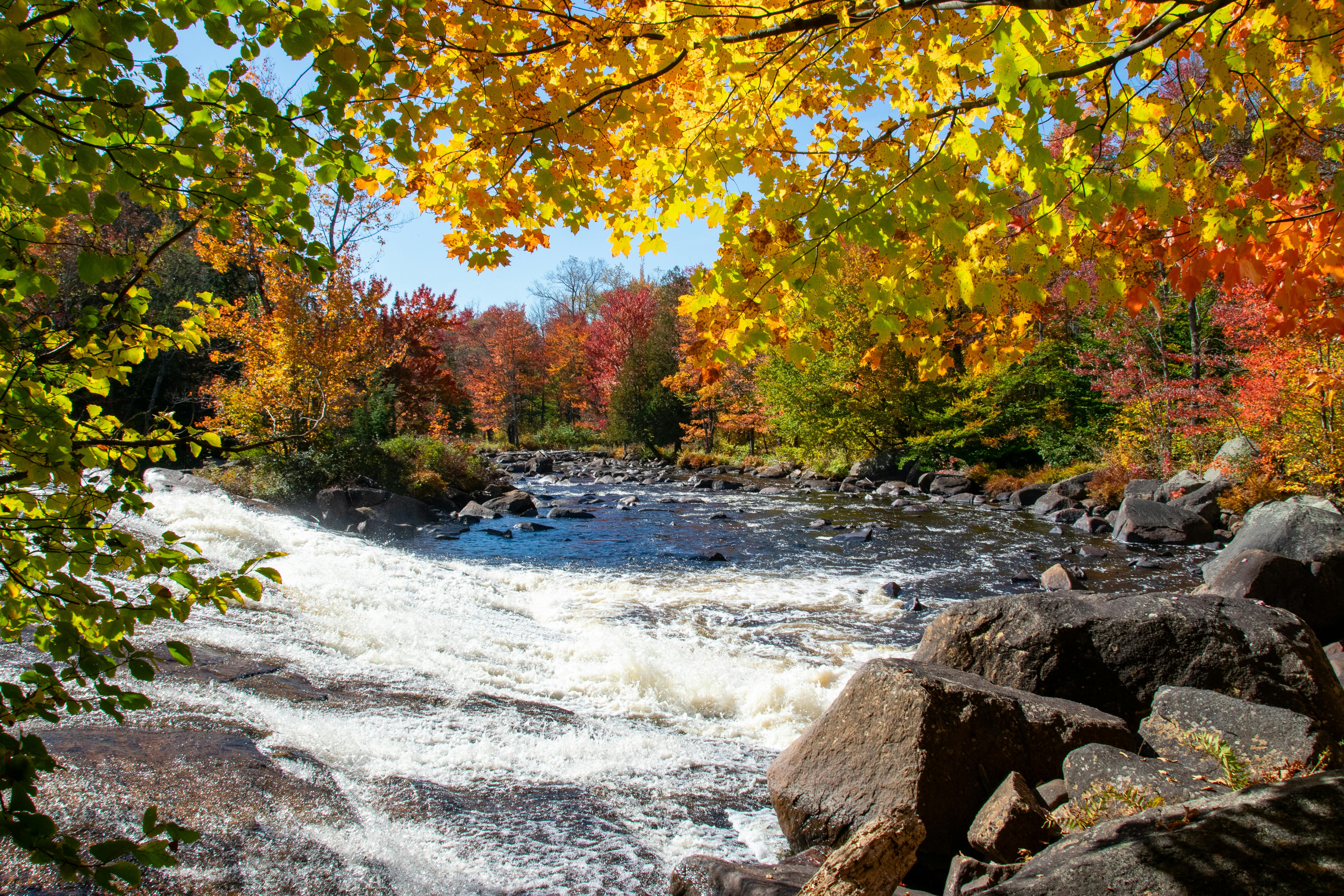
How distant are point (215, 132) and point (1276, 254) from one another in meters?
4.25

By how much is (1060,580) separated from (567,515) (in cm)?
1015

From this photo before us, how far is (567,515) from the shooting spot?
15.6 meters

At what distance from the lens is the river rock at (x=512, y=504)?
51.9ft

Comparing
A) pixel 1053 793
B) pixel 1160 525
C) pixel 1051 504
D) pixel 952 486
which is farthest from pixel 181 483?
pixel 952 486

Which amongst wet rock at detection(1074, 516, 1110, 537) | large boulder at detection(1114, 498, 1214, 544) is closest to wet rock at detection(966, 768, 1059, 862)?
large boulder at detection(1114, 498, 1214, 544)

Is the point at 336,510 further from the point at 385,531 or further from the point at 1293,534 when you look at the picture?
the point at 1293,534

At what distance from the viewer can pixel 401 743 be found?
4.09m

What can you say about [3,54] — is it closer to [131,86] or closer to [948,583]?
[131,86]

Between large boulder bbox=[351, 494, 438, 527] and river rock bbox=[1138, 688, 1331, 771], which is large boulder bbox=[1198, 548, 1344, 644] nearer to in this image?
river rock bbox=[1138, 688, 1331, 771]

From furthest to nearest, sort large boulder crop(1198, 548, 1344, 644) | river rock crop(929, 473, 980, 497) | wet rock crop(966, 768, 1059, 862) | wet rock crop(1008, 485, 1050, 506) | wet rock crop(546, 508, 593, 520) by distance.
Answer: river rock crop(929, 473, 980, 497) → wet rock crop(1008, 485, 1050, 506) → wet rock crop(546, 508, 593, 520) → large boulder crop(1198, 548, 1344, 644) → wet rock crop(966, 768, 1059, 862)

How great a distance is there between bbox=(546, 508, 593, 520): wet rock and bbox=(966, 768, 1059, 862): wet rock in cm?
1250

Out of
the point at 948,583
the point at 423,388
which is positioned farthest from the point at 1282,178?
the point at 423,388

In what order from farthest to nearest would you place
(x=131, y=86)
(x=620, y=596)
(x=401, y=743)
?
1. (x=620, y=596)
2. (x=401, y=743)
3. (x=131, y=86)

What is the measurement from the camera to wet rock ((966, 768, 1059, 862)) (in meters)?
3.03
